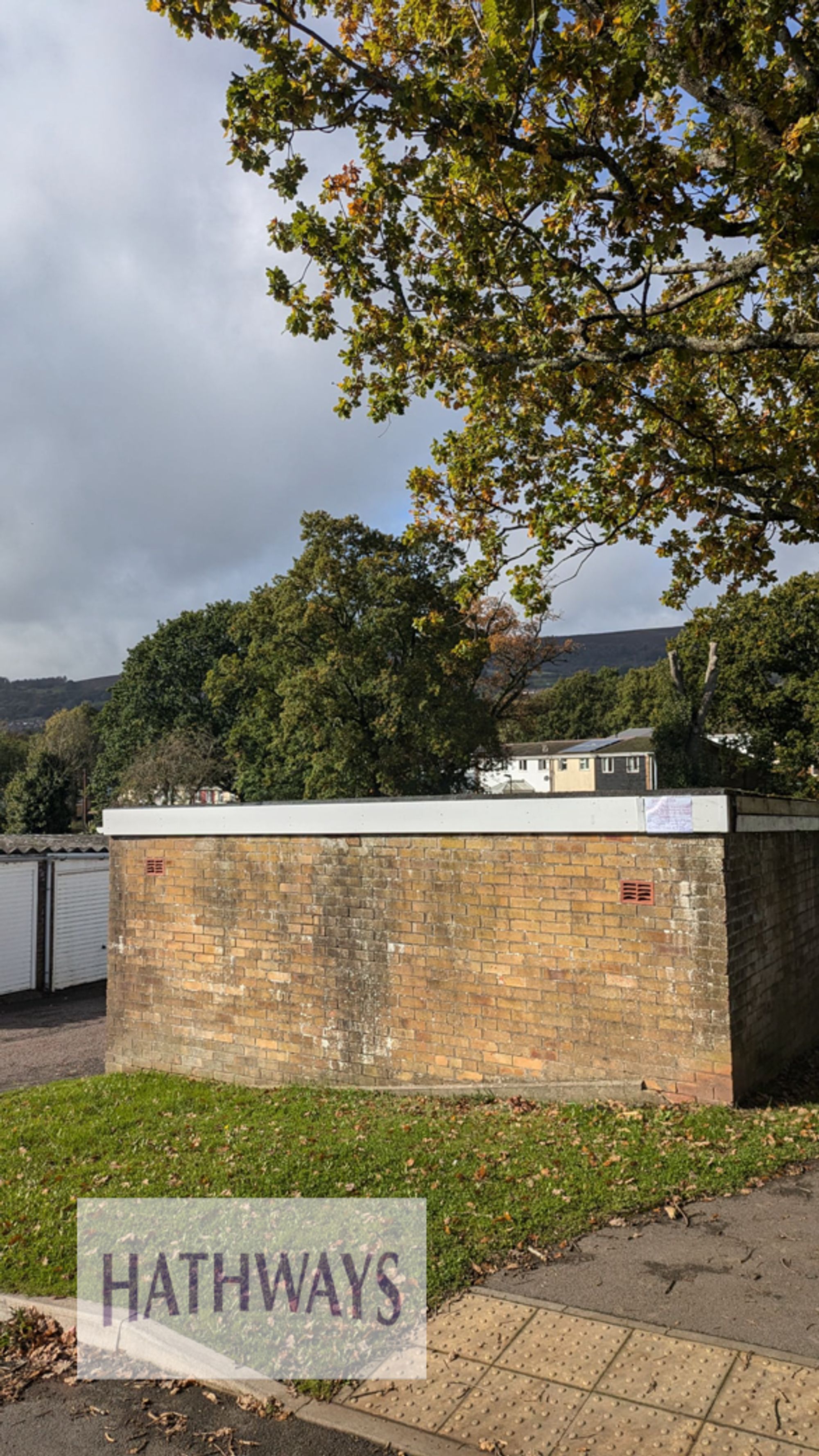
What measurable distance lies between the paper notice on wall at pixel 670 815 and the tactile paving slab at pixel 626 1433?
4.42 metres

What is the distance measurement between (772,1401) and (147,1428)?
2608 mm

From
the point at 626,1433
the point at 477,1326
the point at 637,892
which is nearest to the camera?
the point at 626,1433

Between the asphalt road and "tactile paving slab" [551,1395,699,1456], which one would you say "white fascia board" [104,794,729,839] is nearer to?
"tactile paving slab" [551,1395,699,1456]

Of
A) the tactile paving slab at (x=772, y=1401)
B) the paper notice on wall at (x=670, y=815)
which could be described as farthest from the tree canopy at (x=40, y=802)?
the tactile paving slab at (x=772, y=1401)

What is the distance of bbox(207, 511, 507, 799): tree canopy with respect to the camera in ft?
100

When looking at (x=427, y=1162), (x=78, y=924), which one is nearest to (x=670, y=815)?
(x=427, y=1162)

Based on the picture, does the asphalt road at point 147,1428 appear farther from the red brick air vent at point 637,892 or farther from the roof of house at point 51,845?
the roof of house at point 51,845

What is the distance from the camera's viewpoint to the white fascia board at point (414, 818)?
777 centimetres

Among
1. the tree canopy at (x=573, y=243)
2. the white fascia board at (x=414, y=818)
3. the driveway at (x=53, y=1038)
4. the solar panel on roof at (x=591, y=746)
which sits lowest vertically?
the driveway at (x=53, y=1038)

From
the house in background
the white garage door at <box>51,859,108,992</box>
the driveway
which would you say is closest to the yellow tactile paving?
the driveway

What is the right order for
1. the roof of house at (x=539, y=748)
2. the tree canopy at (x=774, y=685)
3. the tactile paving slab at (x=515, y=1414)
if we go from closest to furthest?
the tactile paving slab at (x=515, y=1414)
the tree canopy at (x=774, y=685)
the roof of house at (x=539, y=748)

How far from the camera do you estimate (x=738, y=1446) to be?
3414 millimetres

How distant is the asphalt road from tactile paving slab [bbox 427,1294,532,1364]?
2.12 feet

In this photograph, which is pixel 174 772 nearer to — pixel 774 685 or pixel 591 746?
pixel 774 685
